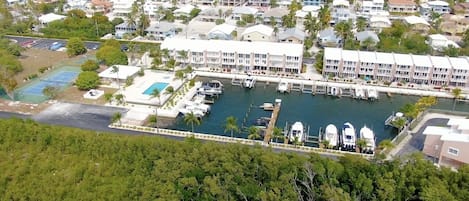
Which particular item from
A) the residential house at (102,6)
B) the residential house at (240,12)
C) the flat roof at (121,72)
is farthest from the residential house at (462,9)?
the residential house at (102,6)

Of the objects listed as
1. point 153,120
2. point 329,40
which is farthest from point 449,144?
point 329,40

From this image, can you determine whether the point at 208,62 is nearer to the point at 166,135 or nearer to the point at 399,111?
the point at 166,135

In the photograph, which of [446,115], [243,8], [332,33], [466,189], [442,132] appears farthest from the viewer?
[243,8]

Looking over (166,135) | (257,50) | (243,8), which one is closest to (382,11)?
(243,8)

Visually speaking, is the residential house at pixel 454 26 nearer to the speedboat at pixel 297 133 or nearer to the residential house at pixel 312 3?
the residential house at pixel 312 3

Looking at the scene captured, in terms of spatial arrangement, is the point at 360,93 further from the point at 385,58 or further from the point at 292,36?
the point at 292,36

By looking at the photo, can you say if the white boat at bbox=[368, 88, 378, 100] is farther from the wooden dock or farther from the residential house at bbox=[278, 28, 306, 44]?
the residential house at bbox=[278, 28, 306, 44]
